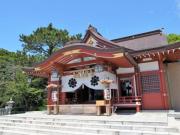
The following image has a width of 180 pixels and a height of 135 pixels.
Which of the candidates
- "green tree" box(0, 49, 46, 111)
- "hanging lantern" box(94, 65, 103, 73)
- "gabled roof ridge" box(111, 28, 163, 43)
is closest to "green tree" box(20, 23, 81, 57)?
"green tree" box(0, 49, 46, 111)

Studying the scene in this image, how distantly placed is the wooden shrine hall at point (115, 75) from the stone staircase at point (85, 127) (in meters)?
2.88

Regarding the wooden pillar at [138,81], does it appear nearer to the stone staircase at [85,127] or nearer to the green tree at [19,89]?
the stone staircase at [85,127]

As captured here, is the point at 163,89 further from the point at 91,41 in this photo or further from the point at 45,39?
the point at 45,39

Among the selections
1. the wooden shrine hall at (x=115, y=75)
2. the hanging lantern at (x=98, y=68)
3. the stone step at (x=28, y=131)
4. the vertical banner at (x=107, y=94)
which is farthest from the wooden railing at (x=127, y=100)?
the stone step at (x=28, y=131)

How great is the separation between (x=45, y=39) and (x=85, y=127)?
21.4m

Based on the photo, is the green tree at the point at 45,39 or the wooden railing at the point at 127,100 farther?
the green tree at the point at 45,39

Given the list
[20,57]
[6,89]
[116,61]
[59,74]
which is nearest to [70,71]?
[59,74]

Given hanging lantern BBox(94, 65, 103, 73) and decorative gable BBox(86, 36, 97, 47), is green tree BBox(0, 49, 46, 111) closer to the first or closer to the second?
decorative gable BBox(86, 36, 97, 47)

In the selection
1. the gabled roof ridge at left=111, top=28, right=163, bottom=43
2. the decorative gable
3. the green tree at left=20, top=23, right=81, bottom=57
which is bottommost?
the decorative gable

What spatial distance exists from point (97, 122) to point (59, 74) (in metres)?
6.70

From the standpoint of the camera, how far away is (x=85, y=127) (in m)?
8.83

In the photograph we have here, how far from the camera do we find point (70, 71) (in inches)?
572

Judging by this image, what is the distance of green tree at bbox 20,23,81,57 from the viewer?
92.7ft

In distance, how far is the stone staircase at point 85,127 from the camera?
746 cm
